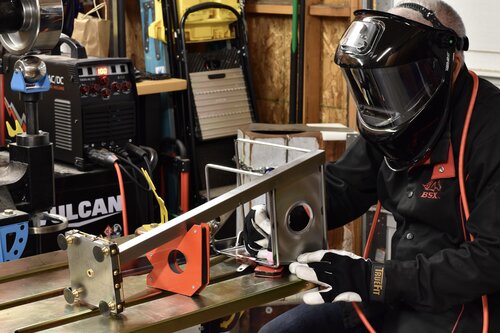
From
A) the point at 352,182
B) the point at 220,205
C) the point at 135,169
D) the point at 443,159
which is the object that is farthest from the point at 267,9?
the point at 220,205

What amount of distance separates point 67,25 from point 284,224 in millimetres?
3339

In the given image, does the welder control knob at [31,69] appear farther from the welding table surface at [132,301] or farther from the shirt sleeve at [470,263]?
the shirt sleeve at [470,263]

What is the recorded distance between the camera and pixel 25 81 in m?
3.21

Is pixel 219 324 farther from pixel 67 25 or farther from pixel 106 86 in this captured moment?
pixel 67 25

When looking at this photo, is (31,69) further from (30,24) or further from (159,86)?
(159,86)

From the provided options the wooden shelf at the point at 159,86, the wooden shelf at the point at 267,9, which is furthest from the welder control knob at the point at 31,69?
the wooden shelf at the point at 267,9

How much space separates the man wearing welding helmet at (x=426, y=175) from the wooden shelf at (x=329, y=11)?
9.18 ft

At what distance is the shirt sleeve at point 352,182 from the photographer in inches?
113

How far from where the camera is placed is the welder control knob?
3.20m

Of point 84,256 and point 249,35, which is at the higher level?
point 249,35

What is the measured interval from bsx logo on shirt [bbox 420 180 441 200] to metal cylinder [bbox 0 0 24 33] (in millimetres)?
1445

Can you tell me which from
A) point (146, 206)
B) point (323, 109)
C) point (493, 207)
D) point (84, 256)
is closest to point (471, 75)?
point (493, 207)

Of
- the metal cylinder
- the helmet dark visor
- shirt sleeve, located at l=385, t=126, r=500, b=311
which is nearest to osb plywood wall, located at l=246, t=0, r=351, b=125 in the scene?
the metal cylinder

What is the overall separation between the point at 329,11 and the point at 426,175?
308cm
